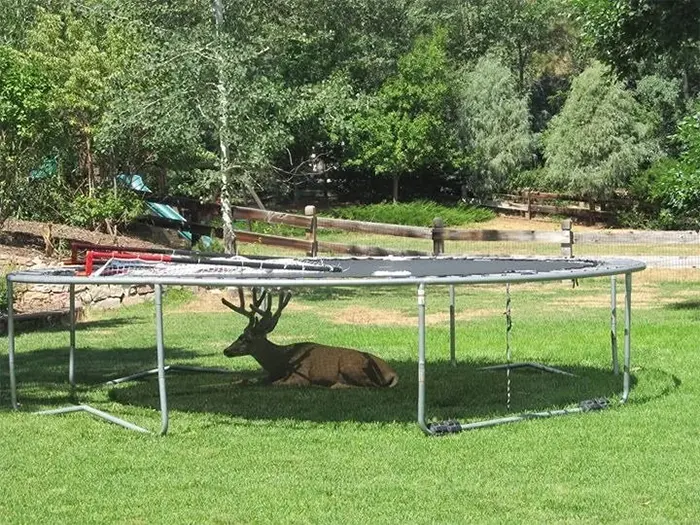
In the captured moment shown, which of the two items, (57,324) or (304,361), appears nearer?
(304,361)

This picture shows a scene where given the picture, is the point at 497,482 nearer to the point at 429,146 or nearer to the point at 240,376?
the point at 240,376

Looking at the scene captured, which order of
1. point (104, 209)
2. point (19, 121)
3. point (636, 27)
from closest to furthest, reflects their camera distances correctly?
point (636, 27), point (19, 121), point (104, 209)

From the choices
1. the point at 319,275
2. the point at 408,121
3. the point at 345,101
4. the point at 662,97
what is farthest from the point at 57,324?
the point at 662,97

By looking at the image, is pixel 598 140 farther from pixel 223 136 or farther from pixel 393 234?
pixel 223 136

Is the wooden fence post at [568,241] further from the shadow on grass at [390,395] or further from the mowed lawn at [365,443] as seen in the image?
the shadow on grass at [390,395]

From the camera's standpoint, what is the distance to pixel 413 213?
36.6 metres

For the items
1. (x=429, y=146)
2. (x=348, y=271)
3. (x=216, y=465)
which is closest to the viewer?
(x=216, y=465)

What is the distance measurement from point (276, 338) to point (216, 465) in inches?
260

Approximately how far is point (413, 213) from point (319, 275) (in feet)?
92.7

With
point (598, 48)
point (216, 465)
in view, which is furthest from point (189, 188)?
point (216, 465)

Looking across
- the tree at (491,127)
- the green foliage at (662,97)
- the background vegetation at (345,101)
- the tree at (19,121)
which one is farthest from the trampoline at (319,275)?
the green foliage at (662,97)

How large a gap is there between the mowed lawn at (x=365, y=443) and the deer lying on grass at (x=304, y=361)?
0.23m

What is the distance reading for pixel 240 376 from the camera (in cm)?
1103

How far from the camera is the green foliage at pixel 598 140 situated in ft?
121
